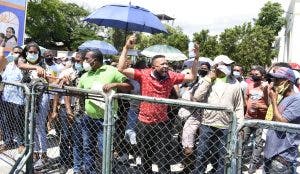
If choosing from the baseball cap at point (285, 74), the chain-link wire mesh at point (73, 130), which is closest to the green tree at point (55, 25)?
the chain-link wire mesh at point (73, 130)

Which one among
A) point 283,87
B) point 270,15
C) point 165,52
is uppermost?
point 270,15

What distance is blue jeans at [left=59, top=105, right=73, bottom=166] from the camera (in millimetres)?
5468

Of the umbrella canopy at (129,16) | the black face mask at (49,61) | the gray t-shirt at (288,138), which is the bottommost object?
the gray t-shirt at (288,138)

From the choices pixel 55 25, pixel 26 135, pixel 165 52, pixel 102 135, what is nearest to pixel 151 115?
pixel 102 135

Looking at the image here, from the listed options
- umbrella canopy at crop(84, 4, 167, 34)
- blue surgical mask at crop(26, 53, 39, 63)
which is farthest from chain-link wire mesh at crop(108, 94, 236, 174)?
umbrella canopy at crop(84, 4, 167, 34)

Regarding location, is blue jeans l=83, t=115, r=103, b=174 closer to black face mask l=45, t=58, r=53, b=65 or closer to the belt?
the belt

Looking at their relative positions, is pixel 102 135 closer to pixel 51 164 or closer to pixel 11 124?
pixel 51 164

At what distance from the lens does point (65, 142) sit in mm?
5488

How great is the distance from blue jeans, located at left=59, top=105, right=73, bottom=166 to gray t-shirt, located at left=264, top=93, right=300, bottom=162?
259 centimetres

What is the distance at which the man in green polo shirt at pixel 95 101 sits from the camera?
4672mm

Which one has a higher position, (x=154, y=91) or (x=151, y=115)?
(x=154, y=91)

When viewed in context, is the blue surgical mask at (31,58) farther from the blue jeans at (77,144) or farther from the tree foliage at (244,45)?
the tree foliage at (244,45)

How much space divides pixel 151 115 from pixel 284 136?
160 centimetres

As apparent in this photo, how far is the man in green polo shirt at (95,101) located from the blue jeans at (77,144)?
179mm
